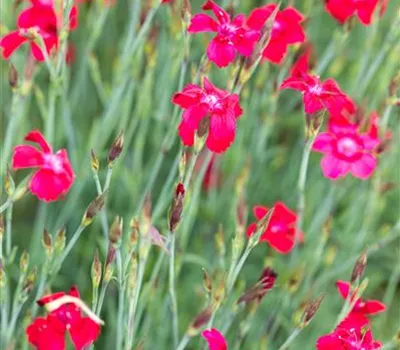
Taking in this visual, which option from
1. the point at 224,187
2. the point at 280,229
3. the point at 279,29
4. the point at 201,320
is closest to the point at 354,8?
the point at 279,29

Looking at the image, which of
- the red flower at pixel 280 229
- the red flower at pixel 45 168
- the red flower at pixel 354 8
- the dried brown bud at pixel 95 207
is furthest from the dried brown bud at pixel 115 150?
the red flower at pixel 354 8

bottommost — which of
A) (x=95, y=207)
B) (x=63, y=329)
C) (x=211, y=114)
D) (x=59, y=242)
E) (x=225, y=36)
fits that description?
(x=63, y=329)

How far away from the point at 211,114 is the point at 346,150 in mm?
424

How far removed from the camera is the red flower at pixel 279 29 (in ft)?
5.52

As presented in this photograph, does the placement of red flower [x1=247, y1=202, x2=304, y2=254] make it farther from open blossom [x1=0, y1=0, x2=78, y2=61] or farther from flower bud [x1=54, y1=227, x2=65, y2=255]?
open blossom [x1=0, y1=0, x2=78, y2=61]

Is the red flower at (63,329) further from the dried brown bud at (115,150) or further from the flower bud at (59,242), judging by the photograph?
the dried brown bud at (115,150)

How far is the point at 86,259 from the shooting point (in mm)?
2270

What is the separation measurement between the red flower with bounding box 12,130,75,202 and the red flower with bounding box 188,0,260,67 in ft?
1.19

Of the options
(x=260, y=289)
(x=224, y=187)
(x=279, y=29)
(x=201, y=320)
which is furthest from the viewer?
(x=224, y=187)

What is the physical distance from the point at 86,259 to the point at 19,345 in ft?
1.40

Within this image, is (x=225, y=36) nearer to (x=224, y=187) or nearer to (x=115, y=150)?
(x=115, y=150)

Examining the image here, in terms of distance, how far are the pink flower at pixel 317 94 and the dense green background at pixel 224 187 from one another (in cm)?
39

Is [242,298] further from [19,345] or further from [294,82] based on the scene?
[19,345]

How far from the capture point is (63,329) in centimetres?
146
